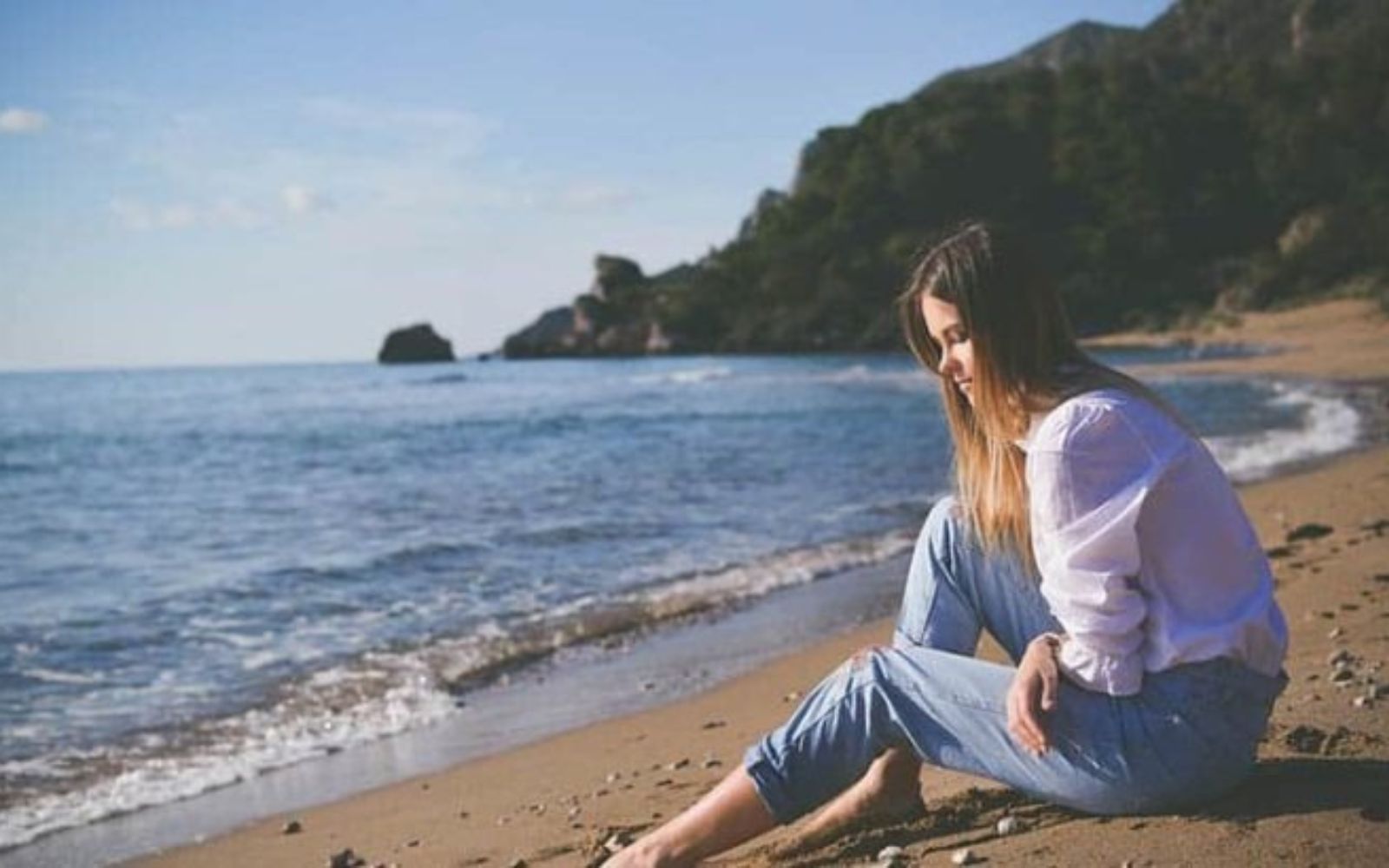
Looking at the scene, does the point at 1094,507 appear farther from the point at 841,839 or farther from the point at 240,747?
the point at 240,747

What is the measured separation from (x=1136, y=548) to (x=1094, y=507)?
0.38 feet

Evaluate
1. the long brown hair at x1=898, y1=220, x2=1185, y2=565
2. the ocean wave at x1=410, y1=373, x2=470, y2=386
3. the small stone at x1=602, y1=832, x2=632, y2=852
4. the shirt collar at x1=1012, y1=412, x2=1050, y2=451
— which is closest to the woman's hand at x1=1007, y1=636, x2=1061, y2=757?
the long brown hair at x1=898, y1=220, x2=1185, y2=565

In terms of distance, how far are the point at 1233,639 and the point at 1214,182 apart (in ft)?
255

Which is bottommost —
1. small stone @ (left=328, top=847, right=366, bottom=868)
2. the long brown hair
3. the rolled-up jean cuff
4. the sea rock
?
small stone @ (left=328, top=847, right=366, bottom=868)

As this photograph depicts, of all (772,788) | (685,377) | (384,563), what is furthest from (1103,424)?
(685,377)

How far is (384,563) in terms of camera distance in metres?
11.2

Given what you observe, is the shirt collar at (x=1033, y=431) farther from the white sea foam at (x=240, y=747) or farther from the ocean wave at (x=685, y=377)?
the ocean wave at (x=685, y=377)

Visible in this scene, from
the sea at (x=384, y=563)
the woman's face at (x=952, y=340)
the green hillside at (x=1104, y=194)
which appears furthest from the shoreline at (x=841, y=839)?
the green hillside at (x=1104, y=194)

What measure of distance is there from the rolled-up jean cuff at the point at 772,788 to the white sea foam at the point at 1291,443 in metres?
12.6

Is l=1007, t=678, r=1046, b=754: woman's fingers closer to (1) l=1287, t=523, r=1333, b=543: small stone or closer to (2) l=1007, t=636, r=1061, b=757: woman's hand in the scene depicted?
(2) l=1007, t=636, r=1061, b=757: woman's hand

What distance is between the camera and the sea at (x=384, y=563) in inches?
254

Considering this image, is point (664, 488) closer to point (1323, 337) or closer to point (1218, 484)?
point (1218, 484)

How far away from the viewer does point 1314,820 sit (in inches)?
108

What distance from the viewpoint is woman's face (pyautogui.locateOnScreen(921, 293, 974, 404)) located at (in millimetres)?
2727
